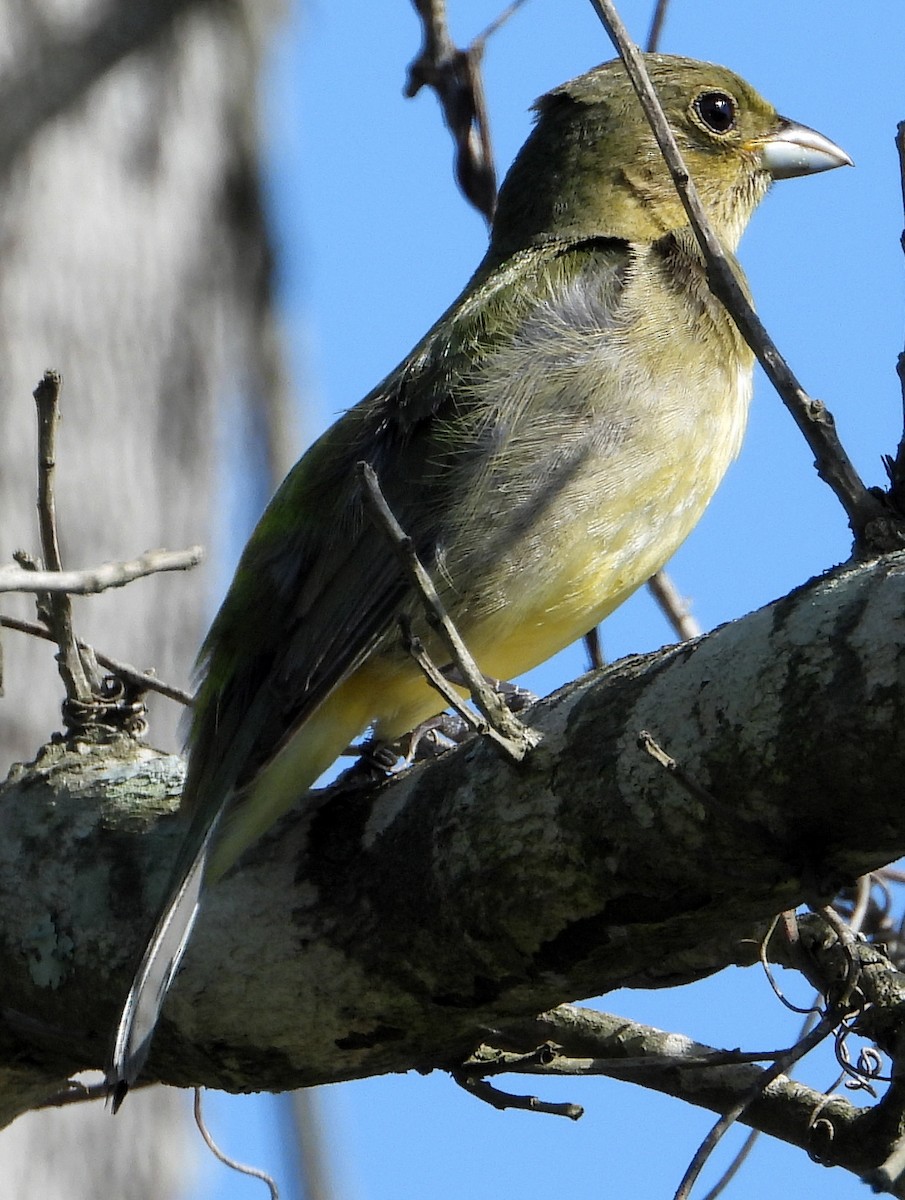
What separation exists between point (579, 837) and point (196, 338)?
255 cm

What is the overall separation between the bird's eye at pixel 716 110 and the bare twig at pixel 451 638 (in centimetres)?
283

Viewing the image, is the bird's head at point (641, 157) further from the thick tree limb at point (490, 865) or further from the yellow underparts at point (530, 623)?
the thick tree limb at point (490, 865)

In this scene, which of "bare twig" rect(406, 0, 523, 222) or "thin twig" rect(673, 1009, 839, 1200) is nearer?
"thin twig" rect(673, 1009, 839, 1200)

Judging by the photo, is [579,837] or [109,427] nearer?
[579,837]

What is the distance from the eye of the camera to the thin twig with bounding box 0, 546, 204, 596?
2.61 m

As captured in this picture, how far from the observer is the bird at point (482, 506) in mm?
3367

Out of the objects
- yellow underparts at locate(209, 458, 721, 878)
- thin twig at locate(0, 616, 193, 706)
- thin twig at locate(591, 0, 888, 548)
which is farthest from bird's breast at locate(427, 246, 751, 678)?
thin twig at locate(591, 0, 888, 548)

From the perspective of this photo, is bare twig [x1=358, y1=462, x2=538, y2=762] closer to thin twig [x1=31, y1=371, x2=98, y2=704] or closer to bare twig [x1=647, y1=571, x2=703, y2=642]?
thin twig [x1=31, y1=371, x2=98, y2=704]

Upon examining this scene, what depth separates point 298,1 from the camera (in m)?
5.18

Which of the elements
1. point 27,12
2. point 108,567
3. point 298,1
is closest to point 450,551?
point 108,567

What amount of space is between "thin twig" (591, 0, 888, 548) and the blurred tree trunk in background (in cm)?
199

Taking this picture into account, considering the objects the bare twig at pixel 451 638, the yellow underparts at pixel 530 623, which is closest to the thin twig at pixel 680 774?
the bare twig at pixel 451 638

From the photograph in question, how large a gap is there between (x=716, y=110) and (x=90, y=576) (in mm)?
2816

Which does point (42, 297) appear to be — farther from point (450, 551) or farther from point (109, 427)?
point (450, 551)
